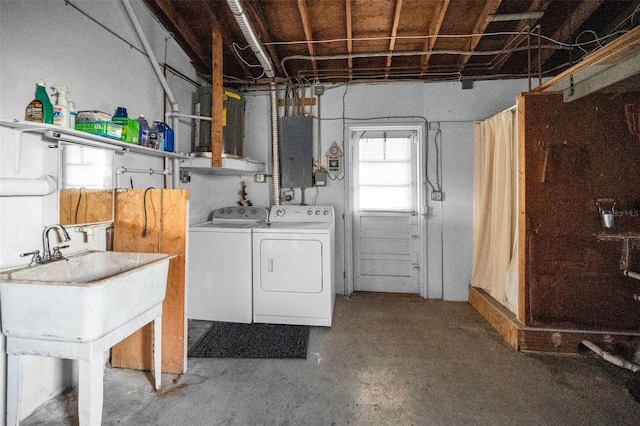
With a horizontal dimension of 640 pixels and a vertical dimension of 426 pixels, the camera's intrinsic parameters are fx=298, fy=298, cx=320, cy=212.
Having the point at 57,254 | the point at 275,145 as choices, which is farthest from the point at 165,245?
the point at 275,145

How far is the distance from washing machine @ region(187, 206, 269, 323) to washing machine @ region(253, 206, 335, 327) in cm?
9

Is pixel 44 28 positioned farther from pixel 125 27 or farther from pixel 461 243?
pixel 461 243

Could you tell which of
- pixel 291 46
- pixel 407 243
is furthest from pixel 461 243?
pixel 291 46

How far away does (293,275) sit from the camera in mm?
2760

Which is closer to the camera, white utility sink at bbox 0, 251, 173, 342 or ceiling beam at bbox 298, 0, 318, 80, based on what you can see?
white utility sink at bbox 0, 251, 173, 342

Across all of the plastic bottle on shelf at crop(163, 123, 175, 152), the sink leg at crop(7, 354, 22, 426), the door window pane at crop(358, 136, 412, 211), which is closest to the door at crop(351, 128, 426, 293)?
the door window pane at crop(358, 136, 412, 211)

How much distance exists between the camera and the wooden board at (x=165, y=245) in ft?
6.72

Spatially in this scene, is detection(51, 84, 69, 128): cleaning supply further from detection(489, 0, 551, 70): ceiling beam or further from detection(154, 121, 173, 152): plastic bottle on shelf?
detection(489, 0, 551, 70): ceiling beam

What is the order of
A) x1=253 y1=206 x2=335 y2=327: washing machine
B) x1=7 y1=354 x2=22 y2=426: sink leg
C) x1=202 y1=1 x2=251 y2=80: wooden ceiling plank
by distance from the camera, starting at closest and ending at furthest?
x1=7 y1=354 x2=22 y2=426: sink leg → x1=202 y1=1 x2=251 y2=80: wooden ceiling plank → x1=253 y1=206 x2=335 y2=327: washing machine

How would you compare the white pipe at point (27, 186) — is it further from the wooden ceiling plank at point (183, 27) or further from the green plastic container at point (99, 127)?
the wooden ceiling plank at point (183, 27)

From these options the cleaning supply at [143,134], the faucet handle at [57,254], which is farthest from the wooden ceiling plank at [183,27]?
the faucet handle at [57,254]

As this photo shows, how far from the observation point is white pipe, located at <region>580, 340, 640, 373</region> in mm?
1911

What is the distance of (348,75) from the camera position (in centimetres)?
352

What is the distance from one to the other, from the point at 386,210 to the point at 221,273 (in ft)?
6.67
